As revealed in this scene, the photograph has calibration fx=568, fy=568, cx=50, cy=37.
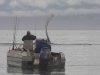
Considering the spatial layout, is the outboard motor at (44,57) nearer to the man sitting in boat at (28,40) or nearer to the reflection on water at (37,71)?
the reflection on water at (37,71)

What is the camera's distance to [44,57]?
4200 cm

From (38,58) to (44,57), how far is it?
158 cm

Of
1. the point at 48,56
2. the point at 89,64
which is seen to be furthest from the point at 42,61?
the point at 89,64

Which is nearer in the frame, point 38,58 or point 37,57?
point 38,58

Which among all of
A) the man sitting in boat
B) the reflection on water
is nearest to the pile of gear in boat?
the man sitting in boat

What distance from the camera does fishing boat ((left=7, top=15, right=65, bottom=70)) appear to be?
42281mm

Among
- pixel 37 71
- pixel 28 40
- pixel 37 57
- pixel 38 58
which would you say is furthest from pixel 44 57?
pixel 28 40

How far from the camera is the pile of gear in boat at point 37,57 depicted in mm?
42281

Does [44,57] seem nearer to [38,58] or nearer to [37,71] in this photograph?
[37,71]

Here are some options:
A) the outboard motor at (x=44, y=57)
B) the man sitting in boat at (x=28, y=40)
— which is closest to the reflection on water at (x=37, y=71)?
the outboard motor at (x=44, y=57)

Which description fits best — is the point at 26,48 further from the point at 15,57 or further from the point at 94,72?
the point at 94,72

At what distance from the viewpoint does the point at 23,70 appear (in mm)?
42469

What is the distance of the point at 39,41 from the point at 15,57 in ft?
7.80

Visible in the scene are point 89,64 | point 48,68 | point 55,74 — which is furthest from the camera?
point 89,64
